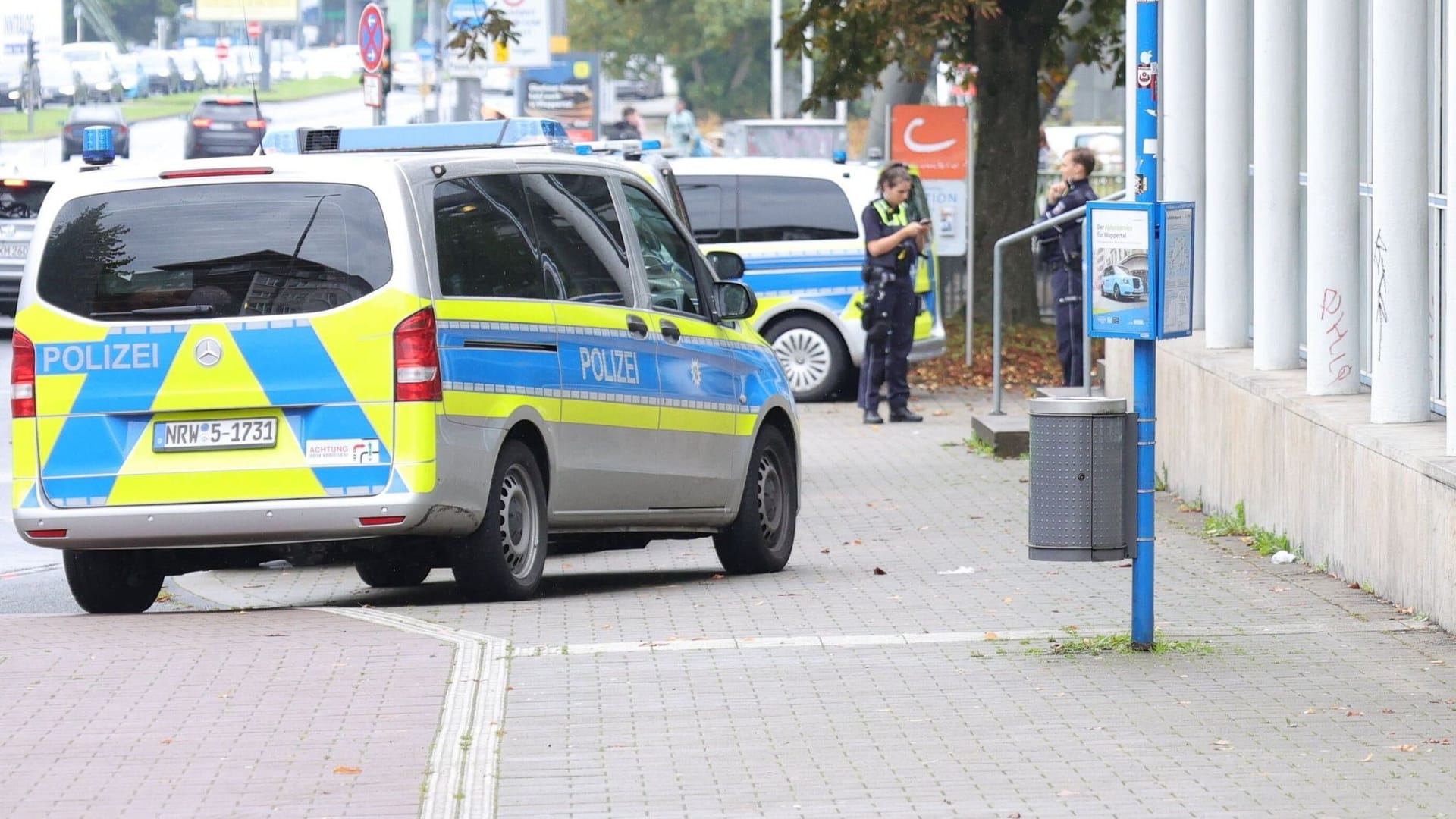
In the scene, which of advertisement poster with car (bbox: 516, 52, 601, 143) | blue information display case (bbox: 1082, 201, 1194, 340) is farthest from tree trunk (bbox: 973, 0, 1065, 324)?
advertisement poster with car (bbox: 516, 52, 601, 143)

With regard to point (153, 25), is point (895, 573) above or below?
below

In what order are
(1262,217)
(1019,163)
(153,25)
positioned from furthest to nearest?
(153,25) < (1019,163) < (1262,217)

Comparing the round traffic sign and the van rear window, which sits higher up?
the round traffic sign

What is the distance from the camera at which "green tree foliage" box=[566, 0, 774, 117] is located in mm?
80438

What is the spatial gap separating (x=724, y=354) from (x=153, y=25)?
102 ft

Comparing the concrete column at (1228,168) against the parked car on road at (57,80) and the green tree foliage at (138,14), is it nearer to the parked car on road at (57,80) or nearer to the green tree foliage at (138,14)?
the green tree foliage at (138,14)

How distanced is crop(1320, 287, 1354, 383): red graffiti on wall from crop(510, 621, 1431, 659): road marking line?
2578mm

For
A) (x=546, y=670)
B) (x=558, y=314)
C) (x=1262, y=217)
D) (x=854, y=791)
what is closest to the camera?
(x=854, y=791)

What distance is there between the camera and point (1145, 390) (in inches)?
320

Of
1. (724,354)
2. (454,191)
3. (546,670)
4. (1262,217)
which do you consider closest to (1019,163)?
(1262,217)

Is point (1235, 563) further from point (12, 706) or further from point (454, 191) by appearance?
point (12, 706)

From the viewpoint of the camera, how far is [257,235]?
9.14 metres

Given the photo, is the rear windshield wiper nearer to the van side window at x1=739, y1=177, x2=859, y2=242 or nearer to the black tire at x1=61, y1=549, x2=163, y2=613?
the black tire at x1=61, y1=549, x2=163, y2=613

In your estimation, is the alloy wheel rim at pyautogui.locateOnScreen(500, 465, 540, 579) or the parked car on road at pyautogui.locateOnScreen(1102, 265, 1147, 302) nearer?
the parked car on road at pyautogui.locateOnScreen(1102, 265, 1147, 302)
